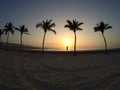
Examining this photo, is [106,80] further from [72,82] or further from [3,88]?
[3,88]

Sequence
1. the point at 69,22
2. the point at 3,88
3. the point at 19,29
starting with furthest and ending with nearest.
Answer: the point at 19,29 < the point at 69,22 < the point at 3,88

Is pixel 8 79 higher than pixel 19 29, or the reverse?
pixel 19 29

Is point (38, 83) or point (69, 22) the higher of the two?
point (69, 22)

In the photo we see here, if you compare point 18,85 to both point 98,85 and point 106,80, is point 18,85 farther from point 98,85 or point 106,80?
point 106,80

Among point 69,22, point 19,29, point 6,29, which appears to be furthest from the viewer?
point 6,29

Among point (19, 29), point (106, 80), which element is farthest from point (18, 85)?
point (19, 29)

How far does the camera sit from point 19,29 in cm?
5759

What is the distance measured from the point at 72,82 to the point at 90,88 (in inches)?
80.6

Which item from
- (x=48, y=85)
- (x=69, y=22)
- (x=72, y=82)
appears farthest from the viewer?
(x=69, y=22)

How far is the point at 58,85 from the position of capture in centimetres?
1302

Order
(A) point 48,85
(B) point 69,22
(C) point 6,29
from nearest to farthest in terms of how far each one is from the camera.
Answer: (A) point 48,85
(B) point 69,22
(C) point 6,29

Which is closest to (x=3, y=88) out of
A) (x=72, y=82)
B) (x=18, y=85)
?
(x=18, y=85)

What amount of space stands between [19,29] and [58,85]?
1865 inches

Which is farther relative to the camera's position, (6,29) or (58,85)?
(6,29)
